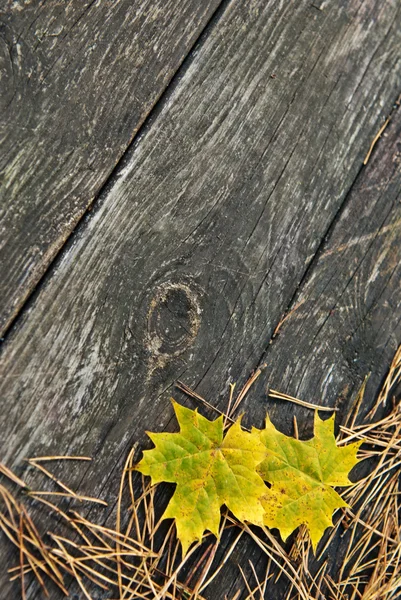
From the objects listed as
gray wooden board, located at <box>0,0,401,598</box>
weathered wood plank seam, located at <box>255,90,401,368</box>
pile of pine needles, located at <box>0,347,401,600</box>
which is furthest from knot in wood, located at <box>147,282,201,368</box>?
weathered wood plank seam, located at <box>255,90,401,368</box>

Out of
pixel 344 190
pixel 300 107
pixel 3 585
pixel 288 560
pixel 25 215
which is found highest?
pixel 300 107

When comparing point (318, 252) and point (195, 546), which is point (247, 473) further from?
point (318, 252)

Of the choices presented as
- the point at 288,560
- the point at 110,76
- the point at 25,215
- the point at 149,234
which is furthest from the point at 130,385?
the point at 110,76

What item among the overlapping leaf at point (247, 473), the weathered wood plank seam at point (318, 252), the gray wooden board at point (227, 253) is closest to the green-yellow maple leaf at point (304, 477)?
the overlapping leaf at point (247, 473)

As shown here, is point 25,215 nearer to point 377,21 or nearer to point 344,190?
point 344,190

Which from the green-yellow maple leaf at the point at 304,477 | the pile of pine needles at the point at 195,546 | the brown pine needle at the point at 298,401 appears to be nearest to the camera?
the pile of pine needles at the point at 195,546

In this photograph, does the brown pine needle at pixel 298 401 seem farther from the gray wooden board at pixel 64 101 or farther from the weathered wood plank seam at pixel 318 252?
the gray wooden board at pixel 64 101
